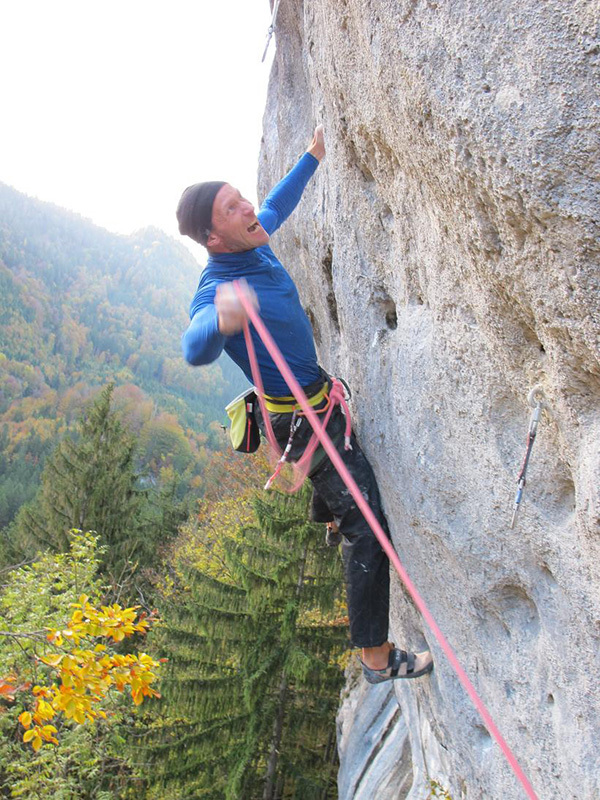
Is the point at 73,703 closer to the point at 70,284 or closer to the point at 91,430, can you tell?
the point at 91,430

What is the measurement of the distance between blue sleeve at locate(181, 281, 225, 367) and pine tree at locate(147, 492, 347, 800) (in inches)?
270

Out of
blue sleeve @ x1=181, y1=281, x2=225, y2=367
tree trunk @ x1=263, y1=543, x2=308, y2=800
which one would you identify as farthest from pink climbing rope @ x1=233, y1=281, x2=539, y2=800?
tree trunk @ x1=263, y1=543, x2=308, y2=800

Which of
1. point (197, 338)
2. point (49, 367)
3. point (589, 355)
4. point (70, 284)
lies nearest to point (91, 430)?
point (197, 338)

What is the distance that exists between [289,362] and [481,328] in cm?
123

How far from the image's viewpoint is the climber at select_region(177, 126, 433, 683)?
3.20 metres

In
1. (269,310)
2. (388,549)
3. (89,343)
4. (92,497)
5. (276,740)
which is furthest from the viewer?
(89,343)

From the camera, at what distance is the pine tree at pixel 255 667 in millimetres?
9562

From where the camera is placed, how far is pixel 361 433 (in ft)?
13.0

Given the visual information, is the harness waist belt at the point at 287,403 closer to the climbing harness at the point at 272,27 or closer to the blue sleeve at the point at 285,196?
the blue sleeve at the point at 285,196

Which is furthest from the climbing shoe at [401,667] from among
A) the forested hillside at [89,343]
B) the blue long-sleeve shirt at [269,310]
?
the forested hillside at [89,343]

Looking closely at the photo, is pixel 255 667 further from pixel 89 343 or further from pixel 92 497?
pixel 89 343

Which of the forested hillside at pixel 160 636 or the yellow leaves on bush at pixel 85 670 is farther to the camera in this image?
the forested hillside at pixel 160 636

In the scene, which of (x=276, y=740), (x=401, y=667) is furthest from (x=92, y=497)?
(x=401, y=667)

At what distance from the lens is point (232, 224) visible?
10.5 feet
